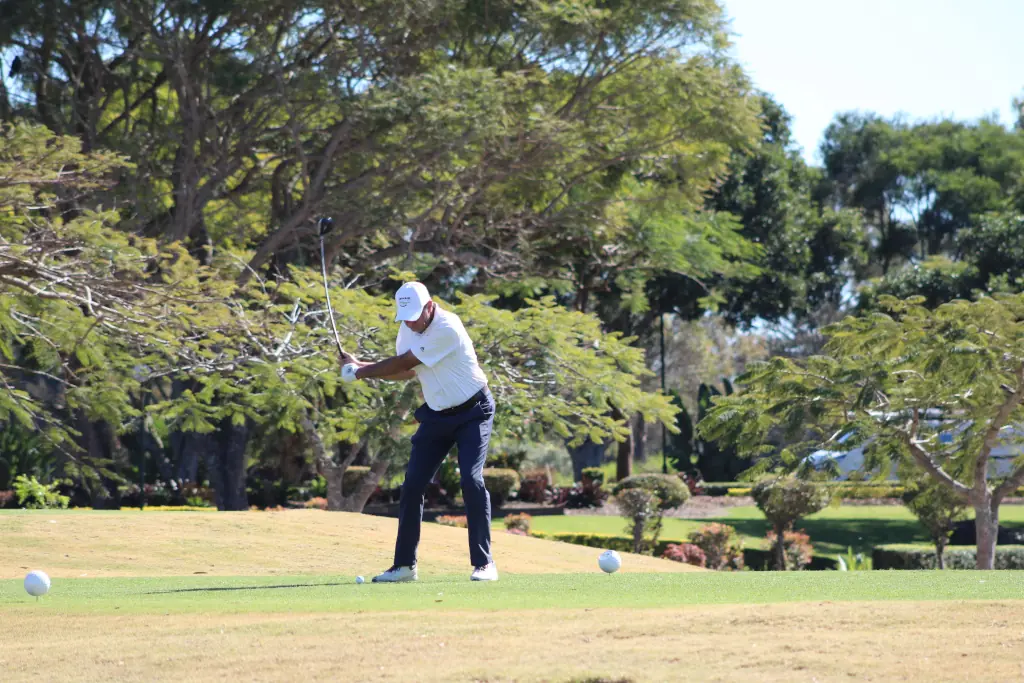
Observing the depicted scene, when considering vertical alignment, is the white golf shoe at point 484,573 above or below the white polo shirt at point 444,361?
below

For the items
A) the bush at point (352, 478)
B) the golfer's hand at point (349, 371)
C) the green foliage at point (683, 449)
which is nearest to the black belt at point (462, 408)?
the golfer's hand at point (349, 371)

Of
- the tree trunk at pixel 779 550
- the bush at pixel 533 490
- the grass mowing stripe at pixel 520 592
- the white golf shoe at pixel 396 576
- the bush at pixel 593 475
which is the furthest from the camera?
the bush at pixel 593 475

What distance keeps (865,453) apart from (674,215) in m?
16.6

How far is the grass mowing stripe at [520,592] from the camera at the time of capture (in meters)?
8.14

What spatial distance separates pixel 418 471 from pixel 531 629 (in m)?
2.74

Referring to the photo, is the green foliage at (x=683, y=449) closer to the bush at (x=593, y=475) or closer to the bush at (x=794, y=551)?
the bush at (x=593, y=475)

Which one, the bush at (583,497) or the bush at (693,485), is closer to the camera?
the bush at (583,497)

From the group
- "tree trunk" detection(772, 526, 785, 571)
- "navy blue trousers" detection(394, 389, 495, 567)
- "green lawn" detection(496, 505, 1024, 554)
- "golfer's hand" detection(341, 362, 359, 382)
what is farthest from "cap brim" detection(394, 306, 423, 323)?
"green lawn" detection(496, 505, 1024, 554)

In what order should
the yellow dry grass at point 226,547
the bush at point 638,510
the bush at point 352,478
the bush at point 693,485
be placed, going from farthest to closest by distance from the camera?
the bush at point 693,485 → the bush at point 352,478 → the bush at point 638,510 → the yellow dry grass at point 226,547

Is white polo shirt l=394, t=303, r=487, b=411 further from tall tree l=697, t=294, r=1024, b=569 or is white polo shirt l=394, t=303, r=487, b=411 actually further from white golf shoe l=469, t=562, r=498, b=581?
tall tree l=697, t=294, r=1024, b=569

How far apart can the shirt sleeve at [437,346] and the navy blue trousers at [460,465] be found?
1.29ft

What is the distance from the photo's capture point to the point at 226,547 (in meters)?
15.4

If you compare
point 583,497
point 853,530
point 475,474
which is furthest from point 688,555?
point 475,474

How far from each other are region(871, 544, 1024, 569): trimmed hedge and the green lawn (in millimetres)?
5142
